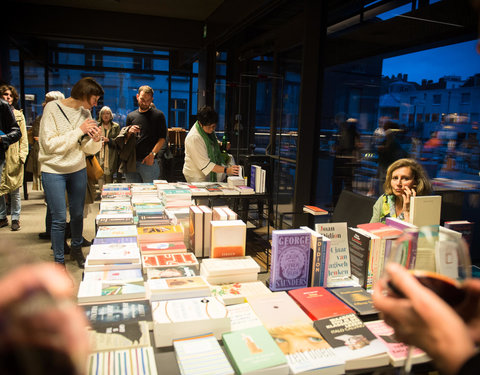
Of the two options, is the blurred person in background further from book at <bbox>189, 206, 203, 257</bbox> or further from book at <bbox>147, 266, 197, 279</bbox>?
book at <bbox>147, 266, 197, 279</bbox>

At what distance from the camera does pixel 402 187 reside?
8.57 ft

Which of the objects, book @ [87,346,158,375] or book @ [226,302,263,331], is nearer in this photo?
book @ [87,346,158,375]

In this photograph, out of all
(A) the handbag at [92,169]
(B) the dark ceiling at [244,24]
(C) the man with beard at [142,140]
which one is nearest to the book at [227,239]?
(B) the dark ceiling at [244,24]

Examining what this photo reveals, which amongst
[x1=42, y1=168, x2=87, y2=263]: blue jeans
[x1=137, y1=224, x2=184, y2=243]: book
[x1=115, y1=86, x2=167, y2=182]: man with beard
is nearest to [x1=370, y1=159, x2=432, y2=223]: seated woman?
[x1=137, y1=224, x2=184, y2=243]: book

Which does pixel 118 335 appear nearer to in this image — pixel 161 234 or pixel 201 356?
pixel 201 356

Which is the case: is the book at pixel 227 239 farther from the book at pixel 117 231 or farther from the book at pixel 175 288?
the book at pixel 117 231

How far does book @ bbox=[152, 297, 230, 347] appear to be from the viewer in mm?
1274

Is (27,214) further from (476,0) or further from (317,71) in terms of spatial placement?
(476,0)

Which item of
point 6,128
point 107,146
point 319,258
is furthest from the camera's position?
point 107,146

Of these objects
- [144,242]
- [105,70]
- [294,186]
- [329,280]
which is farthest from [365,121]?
[105,70]

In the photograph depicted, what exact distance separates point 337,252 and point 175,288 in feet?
2.69

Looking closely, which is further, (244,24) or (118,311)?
(244,24)

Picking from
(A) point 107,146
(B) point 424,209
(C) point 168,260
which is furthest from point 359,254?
(A) point 107,146

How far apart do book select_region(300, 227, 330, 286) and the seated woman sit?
1042 millimetres
